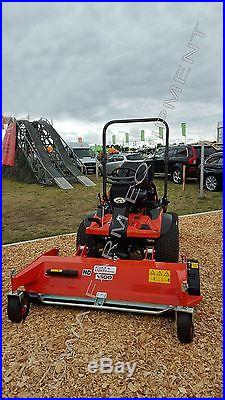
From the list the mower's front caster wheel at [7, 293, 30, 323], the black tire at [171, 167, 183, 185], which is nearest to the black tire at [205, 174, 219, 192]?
the black tire at [171, 167, 183, 185]

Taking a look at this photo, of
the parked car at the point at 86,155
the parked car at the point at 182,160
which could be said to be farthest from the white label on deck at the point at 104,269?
the parked car at the point at 86,155

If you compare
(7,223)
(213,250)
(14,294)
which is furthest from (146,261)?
(7,223)

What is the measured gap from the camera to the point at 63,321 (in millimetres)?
3164

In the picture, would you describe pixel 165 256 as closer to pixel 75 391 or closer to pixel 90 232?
pixel 90 232

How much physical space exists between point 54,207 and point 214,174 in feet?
18.3

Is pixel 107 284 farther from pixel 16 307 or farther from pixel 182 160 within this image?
pixel 182 160

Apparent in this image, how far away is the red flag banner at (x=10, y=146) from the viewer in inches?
713

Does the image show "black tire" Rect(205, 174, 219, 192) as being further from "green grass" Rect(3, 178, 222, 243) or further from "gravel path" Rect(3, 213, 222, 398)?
"gravel path" Rect(3, 213, 222, 398)

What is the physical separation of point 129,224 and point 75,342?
124 cm

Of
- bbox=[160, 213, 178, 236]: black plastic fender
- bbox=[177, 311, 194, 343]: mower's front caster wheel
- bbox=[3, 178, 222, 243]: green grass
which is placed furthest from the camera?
bbox=[3, 178, 222, 243]: green grass

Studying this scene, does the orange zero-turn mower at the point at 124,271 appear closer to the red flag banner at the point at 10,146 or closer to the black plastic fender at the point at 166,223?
the black plastic fender at the point at 166,223

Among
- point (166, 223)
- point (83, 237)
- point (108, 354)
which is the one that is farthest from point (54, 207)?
point (108, 354)

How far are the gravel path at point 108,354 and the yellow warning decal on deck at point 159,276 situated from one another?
0.39 m

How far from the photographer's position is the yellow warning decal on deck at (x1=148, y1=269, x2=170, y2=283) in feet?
9.96
